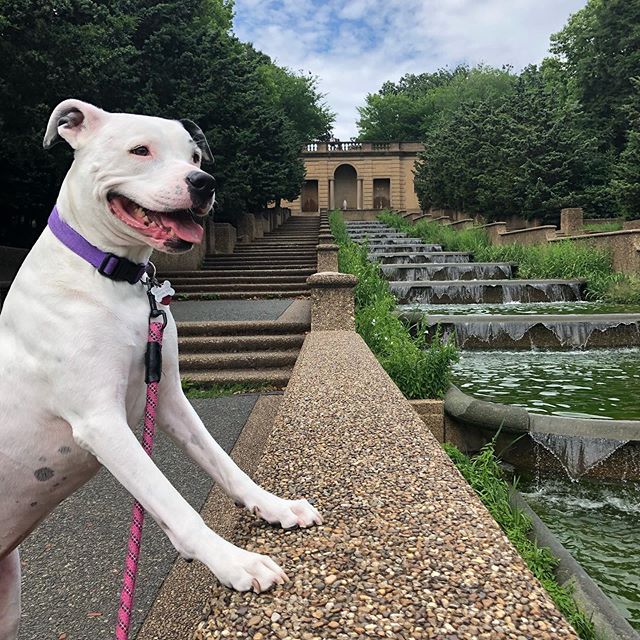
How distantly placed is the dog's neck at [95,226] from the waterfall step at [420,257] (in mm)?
16420

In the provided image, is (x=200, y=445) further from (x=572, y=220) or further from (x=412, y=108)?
(x=412, y=108)

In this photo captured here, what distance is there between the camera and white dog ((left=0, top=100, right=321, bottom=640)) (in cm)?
164

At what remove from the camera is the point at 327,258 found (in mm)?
12742

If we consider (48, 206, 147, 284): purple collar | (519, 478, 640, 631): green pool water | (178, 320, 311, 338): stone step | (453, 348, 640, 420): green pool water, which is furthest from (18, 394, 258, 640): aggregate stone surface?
(178, 320, 311, 338): stone step

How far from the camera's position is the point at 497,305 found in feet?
42.2

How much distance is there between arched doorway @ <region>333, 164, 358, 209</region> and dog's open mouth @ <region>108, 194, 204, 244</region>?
188ft

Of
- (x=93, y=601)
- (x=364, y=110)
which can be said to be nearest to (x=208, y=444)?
(x=93, y=601)

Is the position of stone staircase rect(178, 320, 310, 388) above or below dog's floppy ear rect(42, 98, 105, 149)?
below

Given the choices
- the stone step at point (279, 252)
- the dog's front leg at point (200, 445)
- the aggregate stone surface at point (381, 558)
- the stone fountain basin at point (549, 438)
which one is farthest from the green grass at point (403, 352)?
the stone step at point (279, 252)

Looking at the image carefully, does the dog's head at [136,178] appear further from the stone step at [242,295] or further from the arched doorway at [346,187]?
the arched doorway at [346,187]

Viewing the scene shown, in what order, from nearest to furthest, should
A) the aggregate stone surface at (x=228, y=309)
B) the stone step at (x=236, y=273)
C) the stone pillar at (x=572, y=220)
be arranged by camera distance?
the aggregate stone surface at (x=228, y=309) → the stone step at (x=236, y=273) → the stone pillar at (x=572, y=220)

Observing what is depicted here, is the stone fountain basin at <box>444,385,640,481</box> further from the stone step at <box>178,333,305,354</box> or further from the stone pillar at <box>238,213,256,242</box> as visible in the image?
the stone pillar at <box>238,213,256,242</box>

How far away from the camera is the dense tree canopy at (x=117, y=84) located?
8406 millimetres

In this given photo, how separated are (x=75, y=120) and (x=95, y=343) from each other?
0.72 m
